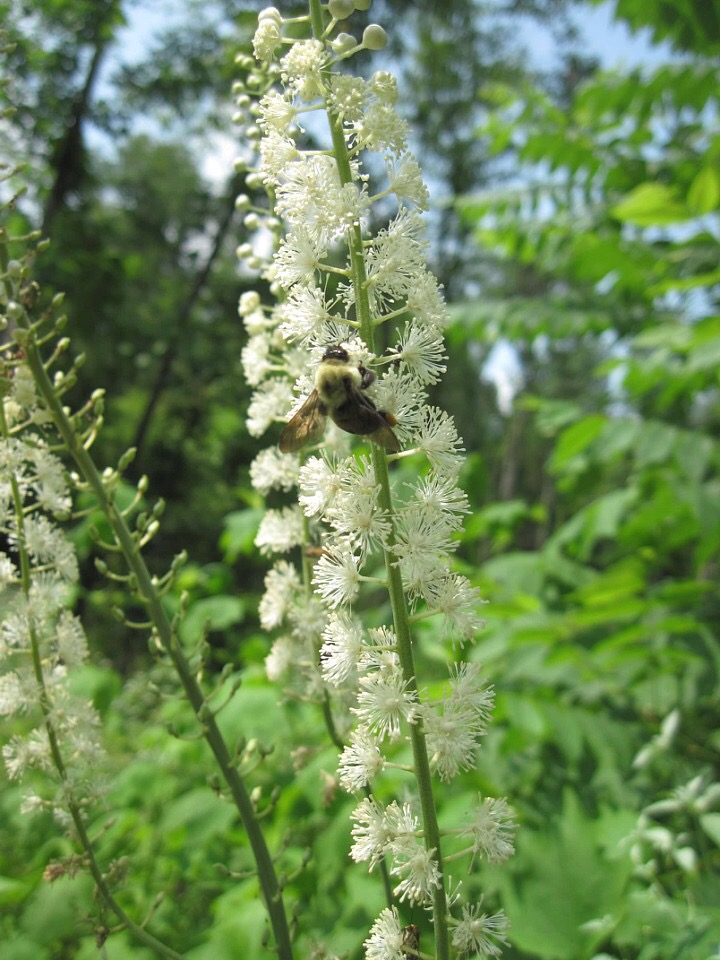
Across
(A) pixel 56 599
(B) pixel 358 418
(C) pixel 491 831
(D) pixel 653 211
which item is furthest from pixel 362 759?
(D) pixel 653 211

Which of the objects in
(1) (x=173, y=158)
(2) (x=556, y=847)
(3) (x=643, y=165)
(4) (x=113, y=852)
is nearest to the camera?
(2) (x=556, y=847)

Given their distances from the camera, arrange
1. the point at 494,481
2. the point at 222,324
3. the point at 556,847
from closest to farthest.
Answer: the point at 556,847, the point at 222,324, the point at 494,481

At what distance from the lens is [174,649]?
52.8 inches

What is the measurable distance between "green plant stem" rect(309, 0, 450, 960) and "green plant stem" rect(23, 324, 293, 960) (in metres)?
0.37

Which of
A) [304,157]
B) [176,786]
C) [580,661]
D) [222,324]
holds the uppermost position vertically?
[304,157]

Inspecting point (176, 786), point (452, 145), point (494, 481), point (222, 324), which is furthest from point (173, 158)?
point (176, 786)

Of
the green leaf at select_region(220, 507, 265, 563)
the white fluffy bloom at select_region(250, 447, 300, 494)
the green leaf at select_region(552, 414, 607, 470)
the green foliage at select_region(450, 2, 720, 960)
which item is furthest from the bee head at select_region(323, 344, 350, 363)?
the green leaf at select_region(552, 414, 607, 470)

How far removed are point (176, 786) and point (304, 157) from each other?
3424mm

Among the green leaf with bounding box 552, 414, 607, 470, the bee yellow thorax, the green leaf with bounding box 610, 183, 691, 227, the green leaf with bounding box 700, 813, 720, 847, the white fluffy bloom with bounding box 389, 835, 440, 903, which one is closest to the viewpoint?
the white fluffy bloom with bounding box 389, 835, 440, 903

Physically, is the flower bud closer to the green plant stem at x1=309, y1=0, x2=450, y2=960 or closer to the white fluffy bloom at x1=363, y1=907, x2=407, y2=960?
the green plant stem at x1=309, y1=0, x2=450, y2=960

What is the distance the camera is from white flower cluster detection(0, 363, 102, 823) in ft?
4.78

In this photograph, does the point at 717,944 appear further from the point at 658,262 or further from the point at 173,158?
the point at 173,158

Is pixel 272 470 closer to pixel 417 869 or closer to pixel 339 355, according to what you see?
pixel 339 355

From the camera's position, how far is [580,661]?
345 centimetres
